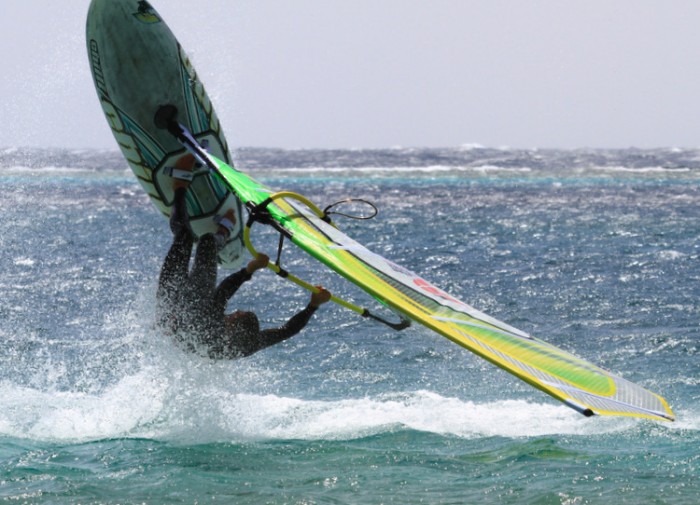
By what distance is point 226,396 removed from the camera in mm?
9227

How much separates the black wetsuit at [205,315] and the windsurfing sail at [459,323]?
0.64 m

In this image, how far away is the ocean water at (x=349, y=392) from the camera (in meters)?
7.32

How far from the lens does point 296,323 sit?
8.52 meters

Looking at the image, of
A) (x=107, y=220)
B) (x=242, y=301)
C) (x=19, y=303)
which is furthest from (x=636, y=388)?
(x=107, y=220)

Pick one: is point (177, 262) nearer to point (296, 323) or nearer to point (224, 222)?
point (296, 323)

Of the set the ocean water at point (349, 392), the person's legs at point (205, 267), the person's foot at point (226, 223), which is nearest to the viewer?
the ocean water at point (349, 392)

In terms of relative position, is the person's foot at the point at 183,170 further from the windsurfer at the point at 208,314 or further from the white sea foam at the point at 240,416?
the white sea foam at the point at 240,416

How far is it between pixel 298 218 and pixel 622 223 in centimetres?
2138

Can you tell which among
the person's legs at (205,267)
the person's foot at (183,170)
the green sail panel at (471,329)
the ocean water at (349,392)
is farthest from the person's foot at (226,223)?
the green sail panel at (471,329)

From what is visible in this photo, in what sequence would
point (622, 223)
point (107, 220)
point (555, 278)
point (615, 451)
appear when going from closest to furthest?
point (615, 451), point (555, 278), point (622, 223), point (107, 220)

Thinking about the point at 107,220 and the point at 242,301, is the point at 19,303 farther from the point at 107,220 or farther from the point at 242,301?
the point at 107,220

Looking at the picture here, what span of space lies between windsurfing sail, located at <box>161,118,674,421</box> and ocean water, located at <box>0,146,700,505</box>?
0.75 metres

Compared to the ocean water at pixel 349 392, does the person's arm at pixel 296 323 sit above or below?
above

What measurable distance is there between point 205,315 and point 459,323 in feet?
7.58
